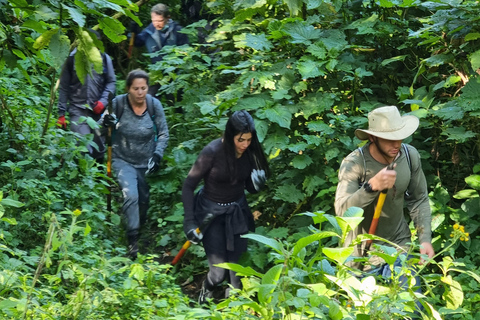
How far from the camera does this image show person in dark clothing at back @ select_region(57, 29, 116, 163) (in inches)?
330

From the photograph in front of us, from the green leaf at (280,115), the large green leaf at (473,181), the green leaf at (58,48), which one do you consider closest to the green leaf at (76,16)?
the green leaf at (58,48)

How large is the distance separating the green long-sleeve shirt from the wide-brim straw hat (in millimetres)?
177

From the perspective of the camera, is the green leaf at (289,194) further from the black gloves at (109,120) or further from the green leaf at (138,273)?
the green leaf at (138,273)

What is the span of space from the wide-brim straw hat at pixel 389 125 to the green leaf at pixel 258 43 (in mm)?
2495

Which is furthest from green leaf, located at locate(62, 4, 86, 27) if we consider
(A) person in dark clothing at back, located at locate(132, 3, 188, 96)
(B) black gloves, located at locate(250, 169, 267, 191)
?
(A) person in dark clothing at back, located at locate(132, 3, 188, 96)

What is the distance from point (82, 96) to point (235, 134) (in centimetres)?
301

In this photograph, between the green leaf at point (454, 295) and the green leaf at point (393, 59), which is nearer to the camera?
the green leaf at point (454, 295)

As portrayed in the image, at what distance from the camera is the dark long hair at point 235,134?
6133 mm

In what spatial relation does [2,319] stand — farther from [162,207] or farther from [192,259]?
[162,207]

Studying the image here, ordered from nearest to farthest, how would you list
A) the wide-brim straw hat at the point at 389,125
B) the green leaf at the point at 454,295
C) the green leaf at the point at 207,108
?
the green leaf at the point at 454,295
the wide-brim straw hat at the point at 389,125
the green leaf at the point at 207,108

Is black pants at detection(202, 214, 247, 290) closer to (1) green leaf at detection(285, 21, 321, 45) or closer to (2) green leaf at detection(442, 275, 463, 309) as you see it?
(1) green leaf at detection(285, 21, 321, 45)

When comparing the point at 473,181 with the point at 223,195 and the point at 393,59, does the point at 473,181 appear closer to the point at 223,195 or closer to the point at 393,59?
the point at 393,59

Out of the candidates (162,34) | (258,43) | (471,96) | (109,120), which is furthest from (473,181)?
(162,34)

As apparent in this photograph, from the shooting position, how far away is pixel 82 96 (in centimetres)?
854
